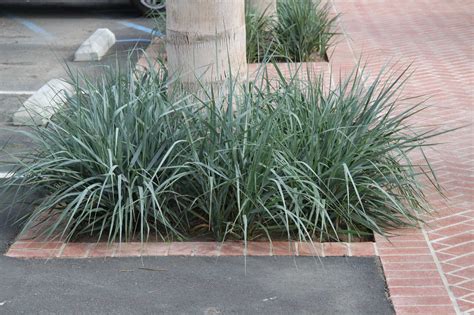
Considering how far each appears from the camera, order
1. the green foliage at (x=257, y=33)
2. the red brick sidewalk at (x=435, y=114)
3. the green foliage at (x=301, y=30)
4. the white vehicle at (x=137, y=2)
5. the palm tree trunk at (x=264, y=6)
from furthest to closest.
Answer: the white vehicle at (x=137, y=2) < the palm tree trunk at (x=264, y=6) < the green foliage at (x=301, y=30) < the green foliage at (x=257, y=33) < the red brick sidewalk at (x=435, y=114)

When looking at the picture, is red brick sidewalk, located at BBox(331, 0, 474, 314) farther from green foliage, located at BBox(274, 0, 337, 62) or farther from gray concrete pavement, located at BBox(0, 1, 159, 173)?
gray concrete pavement, located at BBox(0, 1, 159, 173)

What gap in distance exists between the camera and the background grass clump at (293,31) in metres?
10.9

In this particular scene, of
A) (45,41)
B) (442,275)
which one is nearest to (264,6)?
(45,41)

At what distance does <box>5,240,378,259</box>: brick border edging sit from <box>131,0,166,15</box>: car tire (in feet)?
27.6

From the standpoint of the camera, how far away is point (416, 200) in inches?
240

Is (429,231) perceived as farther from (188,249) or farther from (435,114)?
(435,114)

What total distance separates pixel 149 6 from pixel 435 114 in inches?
265

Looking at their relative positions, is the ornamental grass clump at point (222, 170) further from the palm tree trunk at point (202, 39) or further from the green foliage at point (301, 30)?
the green foliage at point (301, 30)

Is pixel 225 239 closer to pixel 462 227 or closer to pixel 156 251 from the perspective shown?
pixel 156 251

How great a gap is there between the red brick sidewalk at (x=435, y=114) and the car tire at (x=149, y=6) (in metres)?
2.69

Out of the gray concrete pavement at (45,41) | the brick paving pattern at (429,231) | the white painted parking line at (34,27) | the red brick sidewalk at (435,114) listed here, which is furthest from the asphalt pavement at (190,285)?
the white painted parking line at (34,27)

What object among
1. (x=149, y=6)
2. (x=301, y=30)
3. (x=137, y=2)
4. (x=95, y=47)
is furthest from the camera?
(x=137, y=2)

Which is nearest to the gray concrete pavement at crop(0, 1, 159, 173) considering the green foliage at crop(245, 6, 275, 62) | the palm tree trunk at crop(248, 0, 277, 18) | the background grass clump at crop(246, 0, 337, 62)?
the green foliage at crop(245, 6, 275, 62)

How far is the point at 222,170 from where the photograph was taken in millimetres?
5754
